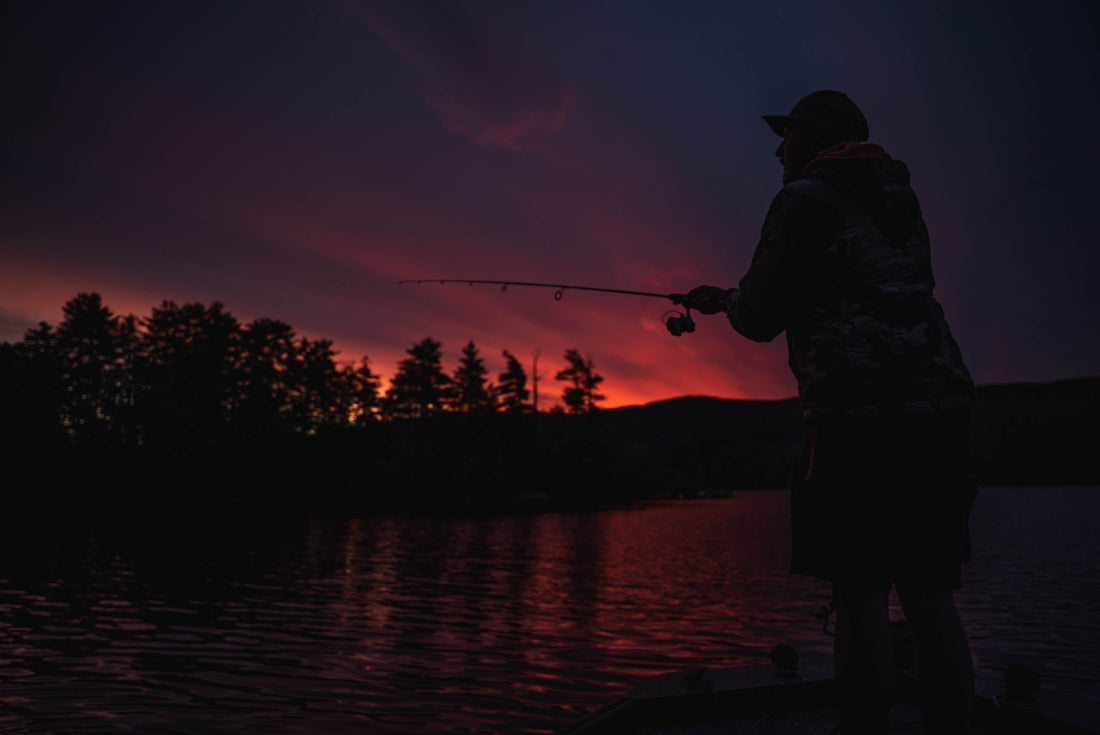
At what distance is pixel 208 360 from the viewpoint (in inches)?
2281

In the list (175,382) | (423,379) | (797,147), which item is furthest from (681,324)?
(423,379)

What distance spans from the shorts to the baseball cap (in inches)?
50.6

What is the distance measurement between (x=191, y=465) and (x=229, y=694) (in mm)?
52398

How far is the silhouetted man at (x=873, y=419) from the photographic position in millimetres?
2559

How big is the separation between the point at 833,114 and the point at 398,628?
12.1 meters

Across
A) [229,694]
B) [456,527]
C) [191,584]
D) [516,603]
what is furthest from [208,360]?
[229,694]

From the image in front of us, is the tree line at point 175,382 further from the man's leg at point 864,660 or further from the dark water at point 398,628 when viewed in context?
the man's leg at point 864,660

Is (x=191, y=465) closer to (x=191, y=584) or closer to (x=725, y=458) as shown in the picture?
(x=191, y=584)

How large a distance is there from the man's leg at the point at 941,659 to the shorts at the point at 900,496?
0.09m

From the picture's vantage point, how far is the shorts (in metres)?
2.54

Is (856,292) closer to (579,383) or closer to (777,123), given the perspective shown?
(777,123)

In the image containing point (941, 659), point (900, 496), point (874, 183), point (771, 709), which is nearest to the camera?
point (900, 496)

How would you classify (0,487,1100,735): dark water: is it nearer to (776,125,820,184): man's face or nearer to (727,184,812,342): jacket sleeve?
(727,184,812,342): jacket sleeve

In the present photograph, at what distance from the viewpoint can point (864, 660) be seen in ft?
8.77
